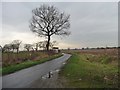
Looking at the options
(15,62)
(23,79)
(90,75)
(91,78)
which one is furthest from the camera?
(15,62)

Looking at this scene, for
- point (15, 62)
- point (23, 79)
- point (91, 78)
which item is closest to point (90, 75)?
point (91, 78)

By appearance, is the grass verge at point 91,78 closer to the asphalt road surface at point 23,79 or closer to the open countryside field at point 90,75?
the open countryside field at point 90,75

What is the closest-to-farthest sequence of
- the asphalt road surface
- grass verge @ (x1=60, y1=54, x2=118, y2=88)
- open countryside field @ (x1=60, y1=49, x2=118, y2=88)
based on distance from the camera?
1. grass verge @ (x1=60, y1=54, x2=118, y2=88)
2. open countryside field @ (x1=60, y1=49, x2=118, y2=88)
3. the asphalt road surface

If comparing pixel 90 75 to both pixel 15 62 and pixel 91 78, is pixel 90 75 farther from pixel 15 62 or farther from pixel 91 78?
pixel 15 62

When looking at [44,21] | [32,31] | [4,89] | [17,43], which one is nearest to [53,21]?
[44,21]

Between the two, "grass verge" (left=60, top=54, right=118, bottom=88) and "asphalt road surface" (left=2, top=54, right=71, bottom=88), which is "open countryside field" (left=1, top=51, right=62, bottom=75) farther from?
"grass verge" (left=60, top=54, right=118, bottom=88)

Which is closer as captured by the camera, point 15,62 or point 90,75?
point 90,75

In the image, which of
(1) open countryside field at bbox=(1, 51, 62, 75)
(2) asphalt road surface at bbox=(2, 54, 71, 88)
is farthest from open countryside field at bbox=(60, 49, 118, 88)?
(1) open countryside field at bbox=(1, 51, 62, 75)

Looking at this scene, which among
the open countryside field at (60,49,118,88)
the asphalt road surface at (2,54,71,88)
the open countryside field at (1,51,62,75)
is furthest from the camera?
the open countryside field at (1,51,62,75)

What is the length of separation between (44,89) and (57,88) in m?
0.67

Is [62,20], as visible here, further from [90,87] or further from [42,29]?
[90,87]

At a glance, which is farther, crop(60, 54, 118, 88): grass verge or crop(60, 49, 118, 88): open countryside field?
crop(60, 49, 118, 88): open countryside field

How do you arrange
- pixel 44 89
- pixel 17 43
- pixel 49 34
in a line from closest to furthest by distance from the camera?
pixel 44 89, pixel 49 34, pixel 17 43

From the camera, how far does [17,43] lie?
137 metres
